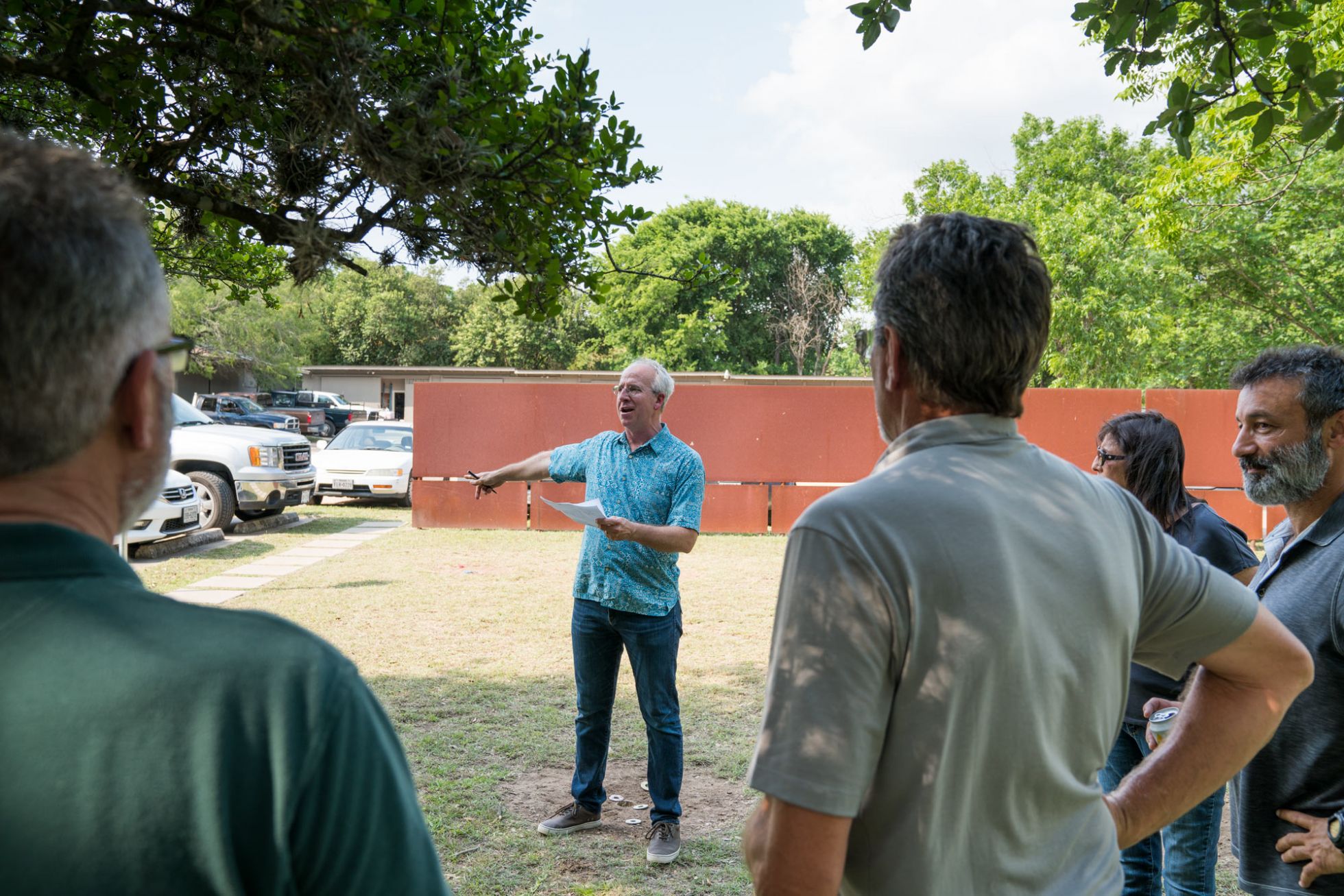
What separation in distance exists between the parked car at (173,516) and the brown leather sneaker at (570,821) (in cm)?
838

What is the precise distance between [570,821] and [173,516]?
9050 mm

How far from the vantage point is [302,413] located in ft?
127

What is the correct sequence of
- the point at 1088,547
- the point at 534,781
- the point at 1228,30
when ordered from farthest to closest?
the point at 534,781 < the point at 1228,30 < the point at 1088,547

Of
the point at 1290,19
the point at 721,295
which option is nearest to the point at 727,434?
the point at 1290,19

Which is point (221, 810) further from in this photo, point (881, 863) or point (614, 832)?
point (614, 832)

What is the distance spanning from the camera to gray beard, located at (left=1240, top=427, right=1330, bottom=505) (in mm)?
2686

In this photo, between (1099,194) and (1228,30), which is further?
(1099,194)

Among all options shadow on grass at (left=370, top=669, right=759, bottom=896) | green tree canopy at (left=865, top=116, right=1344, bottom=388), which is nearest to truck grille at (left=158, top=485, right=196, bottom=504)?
shadow on grass at (left=370, top=669, right=759, bottom=896)

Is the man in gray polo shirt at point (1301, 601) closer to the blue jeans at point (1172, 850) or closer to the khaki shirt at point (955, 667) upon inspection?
the blue jeans at point (1172, 850)

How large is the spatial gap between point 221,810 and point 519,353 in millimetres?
52396

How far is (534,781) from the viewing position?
559 centimetres

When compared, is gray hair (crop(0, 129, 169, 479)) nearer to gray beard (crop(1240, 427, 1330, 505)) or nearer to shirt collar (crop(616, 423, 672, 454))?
gray beard (crop(1240, 427, 1330, 505))

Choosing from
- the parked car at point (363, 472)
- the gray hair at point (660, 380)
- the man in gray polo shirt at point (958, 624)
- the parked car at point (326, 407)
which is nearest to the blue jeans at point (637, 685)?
the gray hair at point (660, 380)

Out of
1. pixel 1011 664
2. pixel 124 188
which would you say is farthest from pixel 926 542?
pixel 124 188
